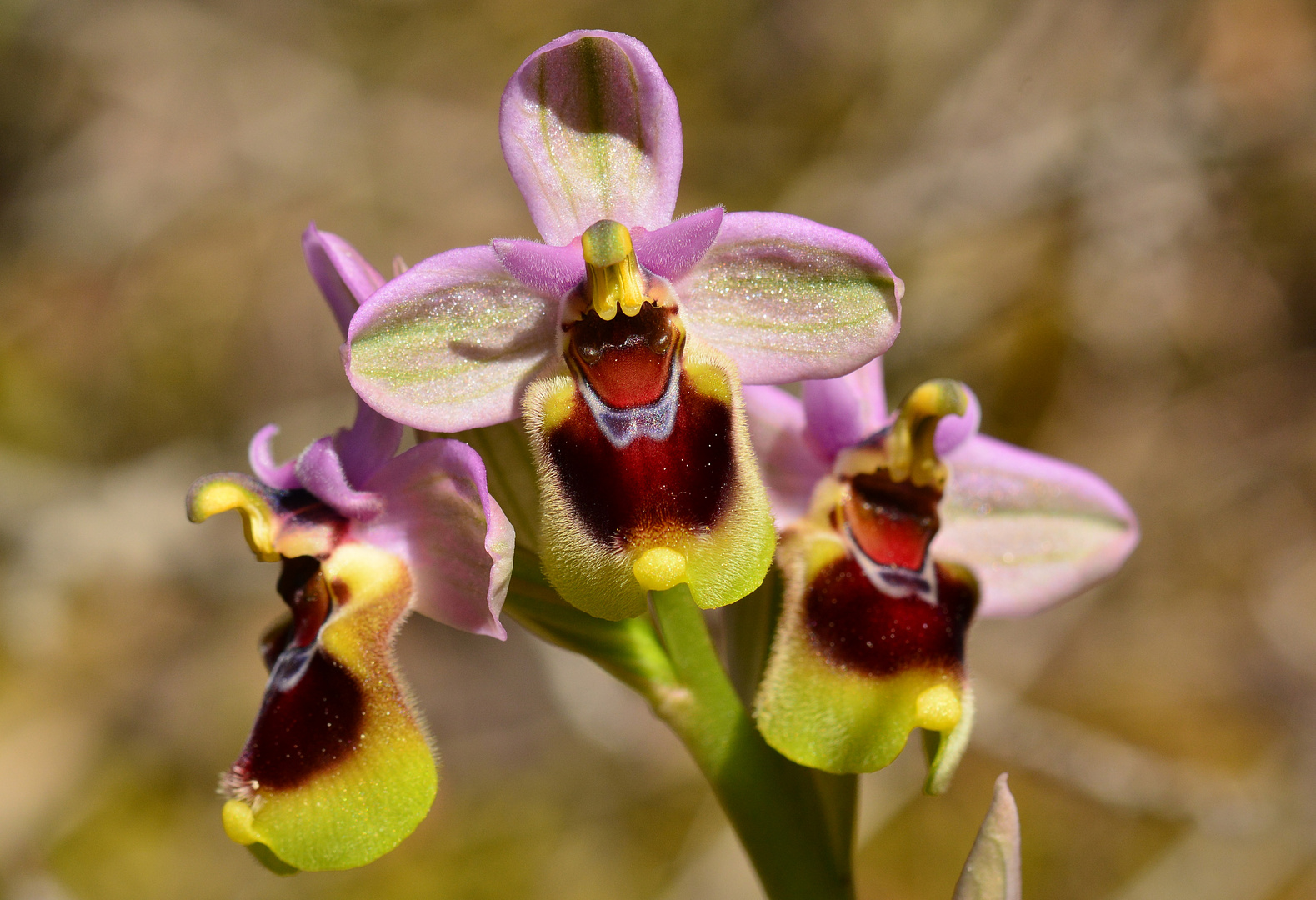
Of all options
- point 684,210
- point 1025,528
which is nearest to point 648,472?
point 1025,528

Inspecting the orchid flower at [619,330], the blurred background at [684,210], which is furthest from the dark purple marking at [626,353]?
the blurred background at [684,210]

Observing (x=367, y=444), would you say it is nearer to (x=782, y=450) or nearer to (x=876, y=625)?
(x=782, y=450)

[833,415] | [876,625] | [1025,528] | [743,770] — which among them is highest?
[833,415]

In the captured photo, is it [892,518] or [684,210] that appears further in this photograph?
[684,210]

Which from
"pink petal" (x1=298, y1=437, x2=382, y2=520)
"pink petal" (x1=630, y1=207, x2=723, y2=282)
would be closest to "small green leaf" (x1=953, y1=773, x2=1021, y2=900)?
"pink petal" (x1=630, y1=207, x2=723, y2=282)

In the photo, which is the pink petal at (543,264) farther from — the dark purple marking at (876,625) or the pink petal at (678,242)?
the dark purple marking at (876,625)

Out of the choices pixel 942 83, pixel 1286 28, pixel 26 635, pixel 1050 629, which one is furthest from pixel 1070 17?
pixel 26 635

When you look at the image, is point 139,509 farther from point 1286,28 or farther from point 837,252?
point 1286,28
